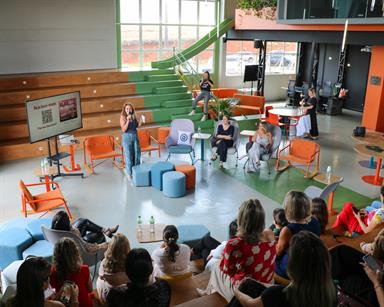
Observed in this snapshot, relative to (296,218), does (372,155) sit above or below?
below

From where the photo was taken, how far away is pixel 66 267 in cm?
323

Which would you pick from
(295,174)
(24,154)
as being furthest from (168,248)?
(24,154)

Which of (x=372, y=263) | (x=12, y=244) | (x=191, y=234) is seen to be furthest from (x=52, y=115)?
(x=372, y=263)

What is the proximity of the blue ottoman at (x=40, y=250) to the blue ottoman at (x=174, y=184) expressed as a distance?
2714 mm

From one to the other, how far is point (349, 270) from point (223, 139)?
18.1 feet

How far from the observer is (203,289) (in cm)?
385

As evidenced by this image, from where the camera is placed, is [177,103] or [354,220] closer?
[354,220]

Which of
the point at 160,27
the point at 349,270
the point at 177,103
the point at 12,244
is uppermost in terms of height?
the point at 160,27

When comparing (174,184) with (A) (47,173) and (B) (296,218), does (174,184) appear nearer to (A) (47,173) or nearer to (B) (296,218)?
(A) (47,173)

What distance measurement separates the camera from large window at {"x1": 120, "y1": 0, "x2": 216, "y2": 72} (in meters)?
15.6

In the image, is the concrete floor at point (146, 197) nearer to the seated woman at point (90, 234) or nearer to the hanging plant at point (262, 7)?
the seated woman at point (90, 234)

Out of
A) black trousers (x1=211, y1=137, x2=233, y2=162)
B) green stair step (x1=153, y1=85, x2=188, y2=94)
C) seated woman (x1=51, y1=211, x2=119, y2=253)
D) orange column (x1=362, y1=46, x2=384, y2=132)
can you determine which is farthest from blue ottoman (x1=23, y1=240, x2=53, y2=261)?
orange column (x1=362, y1=46, x2=384, y2=132)

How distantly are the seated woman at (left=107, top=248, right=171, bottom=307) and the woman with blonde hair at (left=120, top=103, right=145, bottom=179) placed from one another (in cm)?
545

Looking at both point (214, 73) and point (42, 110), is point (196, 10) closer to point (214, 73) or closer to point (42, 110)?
point (214, 73)
